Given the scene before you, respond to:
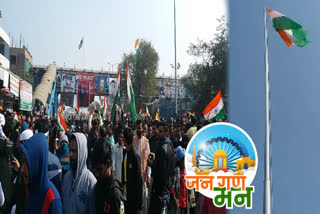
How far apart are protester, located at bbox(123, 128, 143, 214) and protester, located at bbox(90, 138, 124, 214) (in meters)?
1.75

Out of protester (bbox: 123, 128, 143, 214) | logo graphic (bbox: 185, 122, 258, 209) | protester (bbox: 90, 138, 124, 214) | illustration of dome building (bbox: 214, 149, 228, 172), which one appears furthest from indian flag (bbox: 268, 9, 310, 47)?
protester (bbox: 90, 138, 124, 214)

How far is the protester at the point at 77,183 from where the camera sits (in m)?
3.24

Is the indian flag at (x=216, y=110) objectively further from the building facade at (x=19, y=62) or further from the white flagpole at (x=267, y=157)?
the building facade at (x=19, y=62)

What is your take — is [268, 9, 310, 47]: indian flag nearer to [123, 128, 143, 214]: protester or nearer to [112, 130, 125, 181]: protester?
[112, 130, 125, 181]: protester

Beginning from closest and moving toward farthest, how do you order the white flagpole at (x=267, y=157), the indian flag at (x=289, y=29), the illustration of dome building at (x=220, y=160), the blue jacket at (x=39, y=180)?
the blue jacket at (x=39, y=180) < the illustration of dome building at (x=220, y=160) < the white flagpole at (x=267, y=157) < the indian flag at (x=289, y=29)

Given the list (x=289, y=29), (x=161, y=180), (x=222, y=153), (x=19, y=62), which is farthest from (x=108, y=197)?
(x=19, y=62)

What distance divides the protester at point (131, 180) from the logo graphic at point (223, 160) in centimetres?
161

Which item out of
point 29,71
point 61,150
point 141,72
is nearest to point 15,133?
point 61,150

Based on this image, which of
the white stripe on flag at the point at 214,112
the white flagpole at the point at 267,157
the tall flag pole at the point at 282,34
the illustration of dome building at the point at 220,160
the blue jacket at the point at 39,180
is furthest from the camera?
the white stripe on flag at the point at 214,112

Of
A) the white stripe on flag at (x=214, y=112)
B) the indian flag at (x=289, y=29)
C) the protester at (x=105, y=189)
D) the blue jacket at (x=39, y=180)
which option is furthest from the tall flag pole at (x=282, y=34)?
the blue jacket at (x=39, y=180)

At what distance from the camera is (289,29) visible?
834 cm

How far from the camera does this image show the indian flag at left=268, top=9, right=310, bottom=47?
8.30 metres

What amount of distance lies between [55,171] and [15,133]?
303 inches

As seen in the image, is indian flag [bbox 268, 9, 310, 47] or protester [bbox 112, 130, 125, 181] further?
indian flag [bbox 268, 9, 310, 47]
